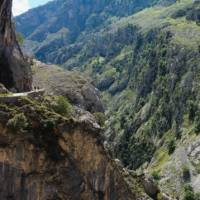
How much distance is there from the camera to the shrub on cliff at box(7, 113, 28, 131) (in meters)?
69.5

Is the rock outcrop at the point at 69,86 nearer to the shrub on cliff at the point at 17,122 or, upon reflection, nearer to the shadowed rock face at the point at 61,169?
the shadowed rock face at the point at 61,169

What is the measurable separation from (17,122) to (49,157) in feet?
19.4

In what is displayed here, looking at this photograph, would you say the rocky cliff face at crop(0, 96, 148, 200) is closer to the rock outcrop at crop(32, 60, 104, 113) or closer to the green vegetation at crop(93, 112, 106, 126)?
the green vegetation at crop(93, 112, 106, 126)

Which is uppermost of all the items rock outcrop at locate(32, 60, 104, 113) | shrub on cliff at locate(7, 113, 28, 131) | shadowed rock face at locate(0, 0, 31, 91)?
shadowed rock face at locate(0, 0, 31, 91)

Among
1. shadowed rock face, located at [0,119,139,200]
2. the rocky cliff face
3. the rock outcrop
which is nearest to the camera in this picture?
shadowed rock face, located at [0,119,139,200]

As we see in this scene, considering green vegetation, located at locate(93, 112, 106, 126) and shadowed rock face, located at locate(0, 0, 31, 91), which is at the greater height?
shadowed rock face, located at locate(0, 0, 31, 91)

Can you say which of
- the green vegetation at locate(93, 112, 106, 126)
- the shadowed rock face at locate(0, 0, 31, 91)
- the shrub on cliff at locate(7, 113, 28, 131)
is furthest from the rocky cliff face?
the green vegetation at locate(93, 112, 106, 126)

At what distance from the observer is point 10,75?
101 m

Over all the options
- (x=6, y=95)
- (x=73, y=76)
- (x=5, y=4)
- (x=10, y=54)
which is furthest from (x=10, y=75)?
(x=73, y=76)

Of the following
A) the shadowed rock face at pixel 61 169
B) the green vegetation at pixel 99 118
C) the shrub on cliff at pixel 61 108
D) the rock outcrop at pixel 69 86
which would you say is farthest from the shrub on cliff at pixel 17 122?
the rock outcrop at pixel 69 86

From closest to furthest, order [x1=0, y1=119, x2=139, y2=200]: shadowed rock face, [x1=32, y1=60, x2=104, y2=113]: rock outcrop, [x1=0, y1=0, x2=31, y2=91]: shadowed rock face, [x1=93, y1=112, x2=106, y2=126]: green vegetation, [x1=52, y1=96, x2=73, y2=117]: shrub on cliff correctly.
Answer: [x1=0, y1=119, x2=139, y2=200]: shadowed rock face
[x1=52, y1=96, x2=73, y2=117]: shrub on cliff
[x1=0, y1=0, x2=31, y2=91]: shadowed rock face
[x1=93, y1=112, x2=106, y2=126]: green vegetation
[x1=32, y1=60, x2=104, y2=113]: rock outcrop

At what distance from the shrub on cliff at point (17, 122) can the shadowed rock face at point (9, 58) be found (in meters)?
29.2

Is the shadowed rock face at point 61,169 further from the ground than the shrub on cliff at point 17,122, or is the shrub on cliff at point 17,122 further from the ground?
the shrub on cliff at point 17,122

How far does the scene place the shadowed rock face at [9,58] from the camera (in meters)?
100
